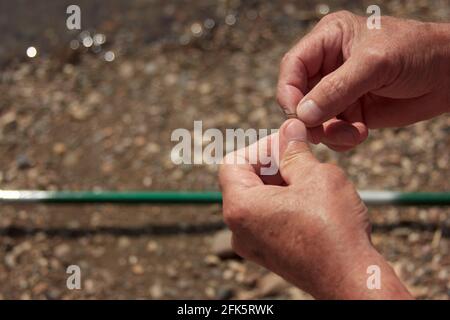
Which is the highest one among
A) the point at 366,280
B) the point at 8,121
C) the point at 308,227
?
the point at 8,121

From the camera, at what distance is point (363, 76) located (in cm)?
140

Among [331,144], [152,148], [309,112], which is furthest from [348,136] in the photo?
[152,148]

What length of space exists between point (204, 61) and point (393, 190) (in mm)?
1046

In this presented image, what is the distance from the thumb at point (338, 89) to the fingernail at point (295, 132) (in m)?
0.03

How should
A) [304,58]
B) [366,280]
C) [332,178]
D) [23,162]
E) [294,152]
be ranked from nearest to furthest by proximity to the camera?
[366,280] < [332,178] < [294,152] < [304,58] < [23,162]

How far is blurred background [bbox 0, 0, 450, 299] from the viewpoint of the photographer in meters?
2.20

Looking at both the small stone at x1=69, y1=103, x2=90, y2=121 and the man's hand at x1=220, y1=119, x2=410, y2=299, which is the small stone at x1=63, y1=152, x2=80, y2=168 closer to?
the small stone at x1=69, y1=103, x2=90, y2=121

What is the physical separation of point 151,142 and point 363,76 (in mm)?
1348

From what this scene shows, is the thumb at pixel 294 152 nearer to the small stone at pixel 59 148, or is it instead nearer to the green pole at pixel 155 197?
the green pole at pixel 155 197

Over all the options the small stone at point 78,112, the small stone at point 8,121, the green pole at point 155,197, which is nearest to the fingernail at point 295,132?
the green pole at point 155,197

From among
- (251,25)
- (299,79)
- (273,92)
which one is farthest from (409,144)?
(299,79)

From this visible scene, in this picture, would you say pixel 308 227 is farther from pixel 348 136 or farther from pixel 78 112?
pixel 78 112

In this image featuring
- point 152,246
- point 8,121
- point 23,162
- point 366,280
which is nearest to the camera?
point 366,280

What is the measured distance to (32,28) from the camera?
310cm
